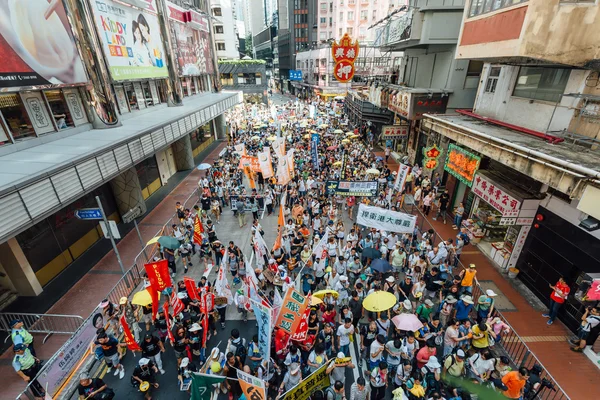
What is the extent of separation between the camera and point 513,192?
10984 mm

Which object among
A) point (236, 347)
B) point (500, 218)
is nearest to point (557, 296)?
point (500, 218)

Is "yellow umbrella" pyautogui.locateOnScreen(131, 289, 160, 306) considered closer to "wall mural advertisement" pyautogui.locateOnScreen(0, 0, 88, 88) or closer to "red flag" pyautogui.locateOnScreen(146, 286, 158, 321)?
"red flag" pyautogui.locateOnScreen(146, 286, 158, 321)

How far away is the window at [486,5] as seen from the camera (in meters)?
9.58

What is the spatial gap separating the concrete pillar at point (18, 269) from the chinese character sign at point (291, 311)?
9.78m

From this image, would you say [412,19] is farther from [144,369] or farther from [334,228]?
[144,369]

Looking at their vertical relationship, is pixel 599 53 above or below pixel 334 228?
above

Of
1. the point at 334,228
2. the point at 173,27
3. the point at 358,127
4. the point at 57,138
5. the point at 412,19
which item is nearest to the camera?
the point at 57,138

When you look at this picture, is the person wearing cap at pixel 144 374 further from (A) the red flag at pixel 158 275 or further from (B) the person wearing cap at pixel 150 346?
(A) the red flag at pixel 158 275

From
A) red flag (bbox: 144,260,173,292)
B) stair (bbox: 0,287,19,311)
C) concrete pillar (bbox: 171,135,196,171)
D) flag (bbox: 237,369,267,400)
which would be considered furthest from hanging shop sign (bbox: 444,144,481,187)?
concrete pillar (bbox: 171,135,196,171)

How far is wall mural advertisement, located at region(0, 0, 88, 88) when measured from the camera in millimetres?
9586

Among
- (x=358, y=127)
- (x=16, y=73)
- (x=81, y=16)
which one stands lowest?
(x=358, y=127)

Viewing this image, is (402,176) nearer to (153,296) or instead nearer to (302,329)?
(302,329)

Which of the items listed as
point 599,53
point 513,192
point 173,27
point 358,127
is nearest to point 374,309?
point 513,192

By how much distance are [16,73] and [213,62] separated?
26.0 meters
